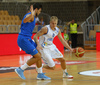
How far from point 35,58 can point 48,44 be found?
2.64 ft

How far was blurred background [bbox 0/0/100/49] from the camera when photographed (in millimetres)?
20631

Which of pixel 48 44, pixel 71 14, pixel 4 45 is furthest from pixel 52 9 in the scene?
pixel 48 44

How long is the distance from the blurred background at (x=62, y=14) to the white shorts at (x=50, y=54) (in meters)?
10.1

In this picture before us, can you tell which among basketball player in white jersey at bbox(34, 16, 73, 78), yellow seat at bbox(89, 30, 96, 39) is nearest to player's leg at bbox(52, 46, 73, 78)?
basketball player in white jersey at bbox(34, 16, 73, 78)

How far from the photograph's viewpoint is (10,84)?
689 centimetres

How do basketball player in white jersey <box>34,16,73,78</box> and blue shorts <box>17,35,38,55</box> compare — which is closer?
blue shorts <box>17,35,38,55</box>

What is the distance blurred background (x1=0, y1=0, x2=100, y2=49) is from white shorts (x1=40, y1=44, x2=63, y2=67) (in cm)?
1013

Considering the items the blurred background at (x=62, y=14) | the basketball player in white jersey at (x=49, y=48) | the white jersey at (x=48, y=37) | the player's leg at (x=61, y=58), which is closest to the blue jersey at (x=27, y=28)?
the basketball player in white jersey at (x=49, y=48)

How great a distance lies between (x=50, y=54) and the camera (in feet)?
26.0

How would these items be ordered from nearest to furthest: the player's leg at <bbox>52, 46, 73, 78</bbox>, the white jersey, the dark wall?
the player's leg at <bbox>52, 46, 73, 78</bbox>, the white jersey, the dark wall

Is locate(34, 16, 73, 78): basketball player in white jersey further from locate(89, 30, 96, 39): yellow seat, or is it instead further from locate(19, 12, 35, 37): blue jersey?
locate(89, 30, 96, 39): yellow seat

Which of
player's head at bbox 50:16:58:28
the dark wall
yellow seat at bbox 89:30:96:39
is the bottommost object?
yellow seat at bbox 89:30:96:39

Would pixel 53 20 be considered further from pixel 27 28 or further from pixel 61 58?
pixel 61 58

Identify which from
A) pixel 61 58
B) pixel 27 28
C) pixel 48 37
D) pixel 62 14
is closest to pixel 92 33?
pixel 62 14
